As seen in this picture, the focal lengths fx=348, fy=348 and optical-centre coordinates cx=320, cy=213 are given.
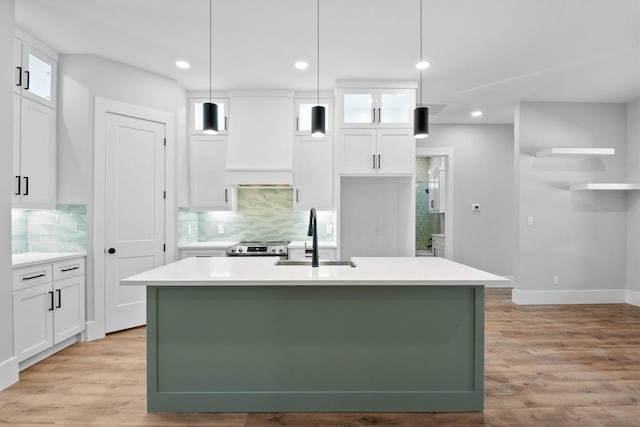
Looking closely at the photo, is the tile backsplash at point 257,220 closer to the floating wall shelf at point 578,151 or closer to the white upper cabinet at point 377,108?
the white upper cabinet at point 377,108

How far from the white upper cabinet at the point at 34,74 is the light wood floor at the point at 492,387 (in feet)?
7.79

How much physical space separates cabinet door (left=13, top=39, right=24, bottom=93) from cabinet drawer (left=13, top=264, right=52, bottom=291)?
150 cm

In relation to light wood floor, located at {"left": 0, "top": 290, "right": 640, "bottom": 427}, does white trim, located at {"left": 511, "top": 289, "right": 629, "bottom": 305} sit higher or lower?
higher

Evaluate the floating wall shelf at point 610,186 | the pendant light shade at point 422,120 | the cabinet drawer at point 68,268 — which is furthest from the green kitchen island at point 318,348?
the floating wall shelf at point 610,186

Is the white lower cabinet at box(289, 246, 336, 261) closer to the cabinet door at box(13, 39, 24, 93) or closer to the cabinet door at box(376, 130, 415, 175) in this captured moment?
the cabinet door at box(376, 130, 415, 175)

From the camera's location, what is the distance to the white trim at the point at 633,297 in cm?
476

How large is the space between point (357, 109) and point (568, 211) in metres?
3.34

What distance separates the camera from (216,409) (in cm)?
221

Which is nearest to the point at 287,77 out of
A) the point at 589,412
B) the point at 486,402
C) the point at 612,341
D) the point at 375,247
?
the point at 375,247

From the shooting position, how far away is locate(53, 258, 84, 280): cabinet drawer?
3115mm

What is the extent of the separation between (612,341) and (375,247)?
8.39 ft

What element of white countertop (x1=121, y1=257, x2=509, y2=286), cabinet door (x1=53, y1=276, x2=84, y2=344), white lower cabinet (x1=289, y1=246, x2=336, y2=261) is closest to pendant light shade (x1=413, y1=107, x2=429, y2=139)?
white countertop (x1=121, y1=257, x2=509, y2=286)

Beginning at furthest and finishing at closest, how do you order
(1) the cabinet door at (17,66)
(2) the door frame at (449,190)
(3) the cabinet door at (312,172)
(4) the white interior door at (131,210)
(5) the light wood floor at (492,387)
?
(2) the door frame at (449,190) < (3) the cabinet door at (312,172) < (4) the white interior door at (131,210) < (1) the cabinet door at (17,66) < (5) the light wood floor at (492,387)

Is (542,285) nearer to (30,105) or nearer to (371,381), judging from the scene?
(371,381)
